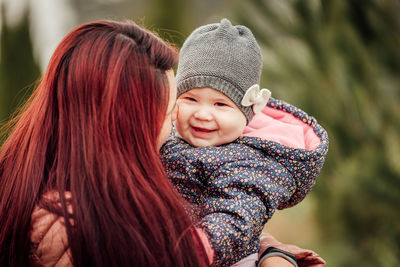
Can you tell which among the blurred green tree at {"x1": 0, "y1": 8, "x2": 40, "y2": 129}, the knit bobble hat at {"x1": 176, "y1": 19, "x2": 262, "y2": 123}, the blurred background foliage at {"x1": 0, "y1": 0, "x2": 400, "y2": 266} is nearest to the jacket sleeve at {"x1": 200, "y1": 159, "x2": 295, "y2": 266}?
the knit bobble hat at {"x1": 176, "y1": 19, "x2": 262, "y2": 123}

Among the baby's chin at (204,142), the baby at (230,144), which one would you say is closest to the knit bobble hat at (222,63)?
the baby at (230,144)

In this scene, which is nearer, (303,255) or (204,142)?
(204,142)

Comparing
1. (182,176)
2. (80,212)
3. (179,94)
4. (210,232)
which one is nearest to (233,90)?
(179,94)

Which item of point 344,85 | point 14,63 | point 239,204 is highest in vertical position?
point 239,204

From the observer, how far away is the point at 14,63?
16.0ft

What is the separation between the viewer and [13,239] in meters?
1.21

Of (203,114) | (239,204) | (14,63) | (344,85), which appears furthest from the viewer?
(14,63)

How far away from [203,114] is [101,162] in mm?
381

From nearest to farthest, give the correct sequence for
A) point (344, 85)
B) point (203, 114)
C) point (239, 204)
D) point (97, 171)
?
point (97, 171)
point (239, 204)
point (203, 114)
point (344, 85)

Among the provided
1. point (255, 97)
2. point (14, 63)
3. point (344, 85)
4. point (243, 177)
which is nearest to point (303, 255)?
point (243, 177)

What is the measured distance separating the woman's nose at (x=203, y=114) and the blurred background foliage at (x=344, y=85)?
7.88ft

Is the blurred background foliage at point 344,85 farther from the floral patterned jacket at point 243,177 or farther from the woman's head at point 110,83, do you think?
the woman's head at point 110,83

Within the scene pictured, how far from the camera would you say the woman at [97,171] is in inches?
46.6

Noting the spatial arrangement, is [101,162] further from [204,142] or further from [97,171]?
[204,142]
